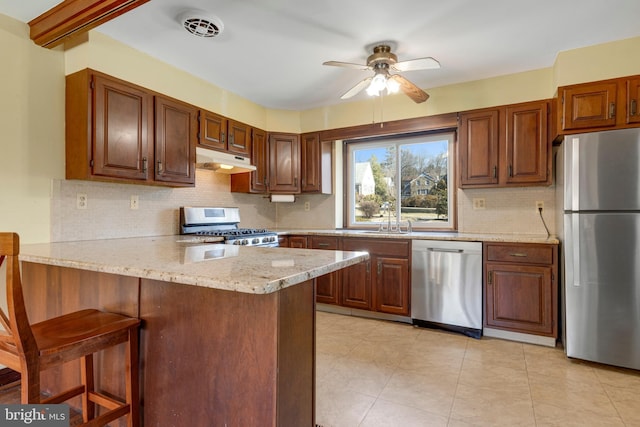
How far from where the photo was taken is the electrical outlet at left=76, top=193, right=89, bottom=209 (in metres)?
2.41

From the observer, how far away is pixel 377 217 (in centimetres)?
407

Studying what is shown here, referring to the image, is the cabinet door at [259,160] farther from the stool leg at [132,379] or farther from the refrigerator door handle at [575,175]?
the refrigerator door handle at [575,175]

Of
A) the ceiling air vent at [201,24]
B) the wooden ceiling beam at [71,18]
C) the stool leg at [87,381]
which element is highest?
the ceiling air vent at [201,24]

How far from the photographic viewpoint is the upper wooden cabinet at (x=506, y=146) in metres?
2.83

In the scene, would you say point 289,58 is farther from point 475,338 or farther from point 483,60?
point 475,338

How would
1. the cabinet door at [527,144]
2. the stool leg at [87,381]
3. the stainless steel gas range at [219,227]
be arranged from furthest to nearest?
the stainless steel gas range at [219,227] < the cabinet door at [527,144] < the stool leg at [87,381]

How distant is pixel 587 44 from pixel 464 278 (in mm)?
2102

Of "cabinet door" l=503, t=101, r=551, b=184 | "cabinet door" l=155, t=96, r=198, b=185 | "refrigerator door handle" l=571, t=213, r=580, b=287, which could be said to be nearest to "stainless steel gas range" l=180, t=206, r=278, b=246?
"cabinet door" l=155, t=96, r=198, b=185

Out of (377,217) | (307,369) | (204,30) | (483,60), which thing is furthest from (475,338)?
(204,30)

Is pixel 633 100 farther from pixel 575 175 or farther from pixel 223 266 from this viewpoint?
pixel 223 266

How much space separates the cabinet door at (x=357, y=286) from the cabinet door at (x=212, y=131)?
1.86m

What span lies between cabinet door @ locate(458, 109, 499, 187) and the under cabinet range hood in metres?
2.19

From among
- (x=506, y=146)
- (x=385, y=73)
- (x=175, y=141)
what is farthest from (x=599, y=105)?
(x=175, y=141)

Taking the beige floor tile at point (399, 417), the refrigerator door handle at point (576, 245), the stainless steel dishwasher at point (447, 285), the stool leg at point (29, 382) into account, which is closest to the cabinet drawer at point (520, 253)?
the stainless steel dishwasher at point (447, 285)
